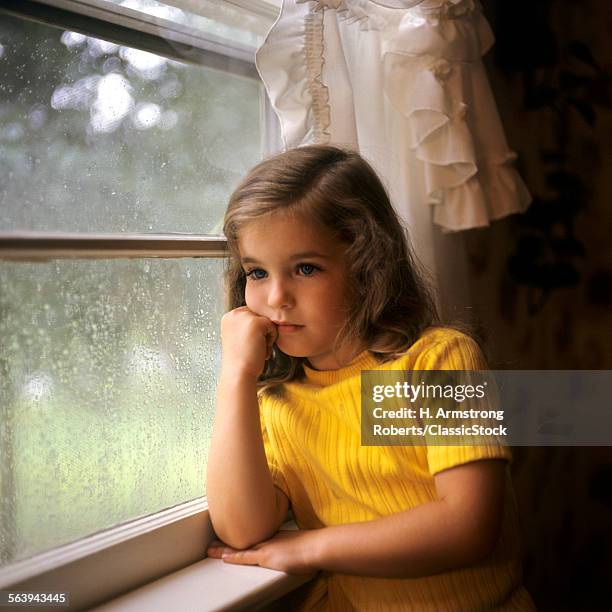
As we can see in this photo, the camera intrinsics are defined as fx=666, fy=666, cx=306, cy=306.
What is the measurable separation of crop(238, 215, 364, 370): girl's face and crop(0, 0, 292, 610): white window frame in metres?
0.13

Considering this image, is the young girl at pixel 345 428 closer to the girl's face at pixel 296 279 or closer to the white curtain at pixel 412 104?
the girl's face at pixel 296 279

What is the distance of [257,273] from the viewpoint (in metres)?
0.84

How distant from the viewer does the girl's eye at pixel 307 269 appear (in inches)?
31.8

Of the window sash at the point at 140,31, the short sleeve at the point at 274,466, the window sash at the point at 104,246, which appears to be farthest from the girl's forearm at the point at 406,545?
the window sash at the point at 140,31

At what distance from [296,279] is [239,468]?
9.6 inches

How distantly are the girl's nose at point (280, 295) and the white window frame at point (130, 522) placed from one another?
0.16 meters

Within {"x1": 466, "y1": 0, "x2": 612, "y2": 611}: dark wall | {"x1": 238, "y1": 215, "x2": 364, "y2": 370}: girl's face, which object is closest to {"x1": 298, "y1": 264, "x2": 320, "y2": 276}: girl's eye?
{"x1": 238, "y1": 215, "x2": 364, "y2": 370}: girl's face

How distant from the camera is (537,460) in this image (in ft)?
5.06

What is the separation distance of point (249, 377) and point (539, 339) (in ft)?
3.05

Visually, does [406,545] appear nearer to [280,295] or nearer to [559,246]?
[280,295]

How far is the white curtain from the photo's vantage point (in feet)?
3.04

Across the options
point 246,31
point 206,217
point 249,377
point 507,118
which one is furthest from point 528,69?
point 249,377

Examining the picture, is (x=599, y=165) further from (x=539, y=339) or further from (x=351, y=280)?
(x=351, y=280)

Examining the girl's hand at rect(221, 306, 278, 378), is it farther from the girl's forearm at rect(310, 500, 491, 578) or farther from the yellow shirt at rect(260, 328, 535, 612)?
the girl's forearm at rect(310, 500, 491, 578)
